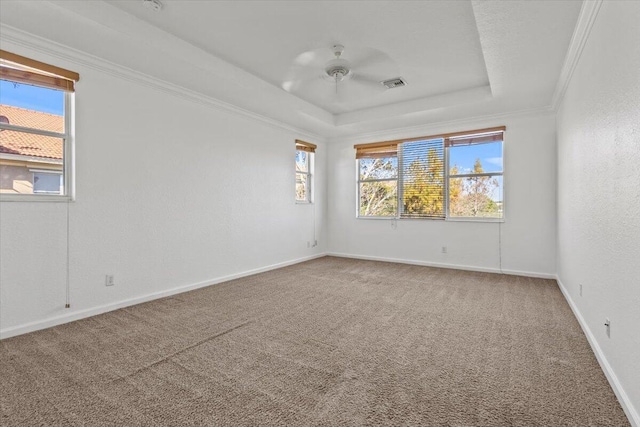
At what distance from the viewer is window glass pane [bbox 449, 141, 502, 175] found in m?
5.10

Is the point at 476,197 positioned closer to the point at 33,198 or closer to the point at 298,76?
the point at 298,76

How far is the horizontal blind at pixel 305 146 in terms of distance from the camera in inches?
239

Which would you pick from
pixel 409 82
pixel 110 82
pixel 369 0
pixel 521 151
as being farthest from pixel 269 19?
pixel 521 151

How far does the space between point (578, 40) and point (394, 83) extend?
200cm

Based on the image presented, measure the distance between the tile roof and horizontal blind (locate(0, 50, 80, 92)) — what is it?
0.86ft

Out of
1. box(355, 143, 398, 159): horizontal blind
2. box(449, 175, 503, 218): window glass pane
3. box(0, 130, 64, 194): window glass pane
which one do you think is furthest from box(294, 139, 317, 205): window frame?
box(0, 130, 64, 194): window glass pane

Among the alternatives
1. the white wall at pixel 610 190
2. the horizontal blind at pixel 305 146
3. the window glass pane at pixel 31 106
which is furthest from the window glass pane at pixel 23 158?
the white wall at pixel 610 190

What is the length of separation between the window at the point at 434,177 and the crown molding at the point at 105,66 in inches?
110

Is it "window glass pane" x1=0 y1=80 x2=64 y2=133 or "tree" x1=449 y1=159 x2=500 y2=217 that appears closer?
"window glass pane" x1=0 y1=80 x2=64 y2=133

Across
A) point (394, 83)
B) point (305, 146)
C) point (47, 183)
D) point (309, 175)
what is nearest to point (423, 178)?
point (394, 83)

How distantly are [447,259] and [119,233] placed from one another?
4941 millimetres

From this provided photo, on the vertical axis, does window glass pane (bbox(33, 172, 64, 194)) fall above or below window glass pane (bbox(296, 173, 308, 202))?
below

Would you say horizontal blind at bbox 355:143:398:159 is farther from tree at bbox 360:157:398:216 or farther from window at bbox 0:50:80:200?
window at bbox 0:50:80:200

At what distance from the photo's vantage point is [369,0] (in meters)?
2.55
